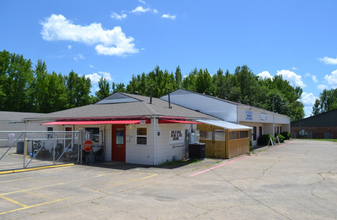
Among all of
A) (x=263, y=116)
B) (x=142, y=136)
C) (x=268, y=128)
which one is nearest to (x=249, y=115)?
(x=263, y=116)

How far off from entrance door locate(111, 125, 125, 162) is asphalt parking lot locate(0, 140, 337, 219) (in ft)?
7.51

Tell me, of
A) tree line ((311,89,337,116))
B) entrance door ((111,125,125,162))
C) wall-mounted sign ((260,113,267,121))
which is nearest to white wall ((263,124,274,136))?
wall-mounted sign ((260,113,267,121))

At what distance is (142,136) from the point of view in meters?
14.7

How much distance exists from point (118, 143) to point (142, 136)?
1914 millimetres

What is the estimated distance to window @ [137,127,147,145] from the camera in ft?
48.1

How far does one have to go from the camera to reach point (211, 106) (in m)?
23.5

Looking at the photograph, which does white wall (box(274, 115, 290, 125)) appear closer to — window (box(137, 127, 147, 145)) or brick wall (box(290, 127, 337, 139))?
brick wall (box(290, 127, 337, 139))

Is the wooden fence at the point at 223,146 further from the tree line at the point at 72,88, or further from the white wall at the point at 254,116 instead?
the tree line at the point at 72,88

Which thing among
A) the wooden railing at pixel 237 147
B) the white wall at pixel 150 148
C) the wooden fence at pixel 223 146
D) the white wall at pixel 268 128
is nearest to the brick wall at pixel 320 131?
the white wall at pixel 268 128

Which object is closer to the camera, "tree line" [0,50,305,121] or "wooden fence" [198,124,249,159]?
"wooden fence" [198,124,249,159]

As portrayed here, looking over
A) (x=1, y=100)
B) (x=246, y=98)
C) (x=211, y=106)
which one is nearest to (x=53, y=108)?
(x=1, y=100)

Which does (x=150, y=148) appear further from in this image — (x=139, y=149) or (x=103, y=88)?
(x=103, y=88)

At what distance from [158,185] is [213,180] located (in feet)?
7.98

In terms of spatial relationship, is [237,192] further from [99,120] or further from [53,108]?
[53,108]
